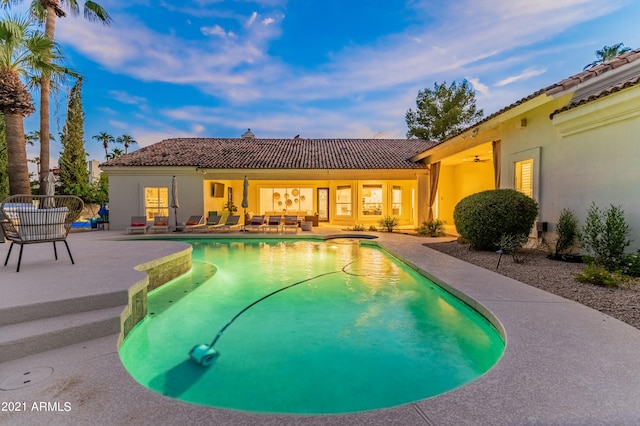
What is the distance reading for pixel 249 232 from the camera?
16.2 metres

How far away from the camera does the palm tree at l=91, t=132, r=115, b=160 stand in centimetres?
4988

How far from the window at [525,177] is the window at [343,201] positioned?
428 inches

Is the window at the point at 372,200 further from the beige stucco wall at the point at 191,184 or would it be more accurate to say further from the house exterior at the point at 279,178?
the beige stucco wall at the point at 191,184

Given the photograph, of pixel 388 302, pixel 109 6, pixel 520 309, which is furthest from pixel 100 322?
pixel 109 6

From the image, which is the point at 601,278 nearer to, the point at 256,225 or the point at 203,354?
the point at 203,354

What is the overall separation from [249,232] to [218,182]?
5.24 meters

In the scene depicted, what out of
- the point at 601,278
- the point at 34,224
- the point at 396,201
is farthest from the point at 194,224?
the point at 601,278

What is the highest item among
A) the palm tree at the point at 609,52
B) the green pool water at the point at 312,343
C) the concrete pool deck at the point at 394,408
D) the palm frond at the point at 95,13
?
the palm tree at the point at 609,52

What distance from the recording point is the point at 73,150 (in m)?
29.8

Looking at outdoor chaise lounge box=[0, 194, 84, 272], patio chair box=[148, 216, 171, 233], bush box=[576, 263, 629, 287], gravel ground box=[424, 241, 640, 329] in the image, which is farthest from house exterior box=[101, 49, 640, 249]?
outdoor chaise lounge box=[0, 194, 84, 272]

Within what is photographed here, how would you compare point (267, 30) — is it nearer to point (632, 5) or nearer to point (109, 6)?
point (109, 6)

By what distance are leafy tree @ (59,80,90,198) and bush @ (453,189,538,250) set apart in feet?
107

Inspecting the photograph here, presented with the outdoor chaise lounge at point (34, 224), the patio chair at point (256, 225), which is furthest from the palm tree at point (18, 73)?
the patio chair at point (256, 225)

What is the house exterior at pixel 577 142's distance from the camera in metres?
6.76
